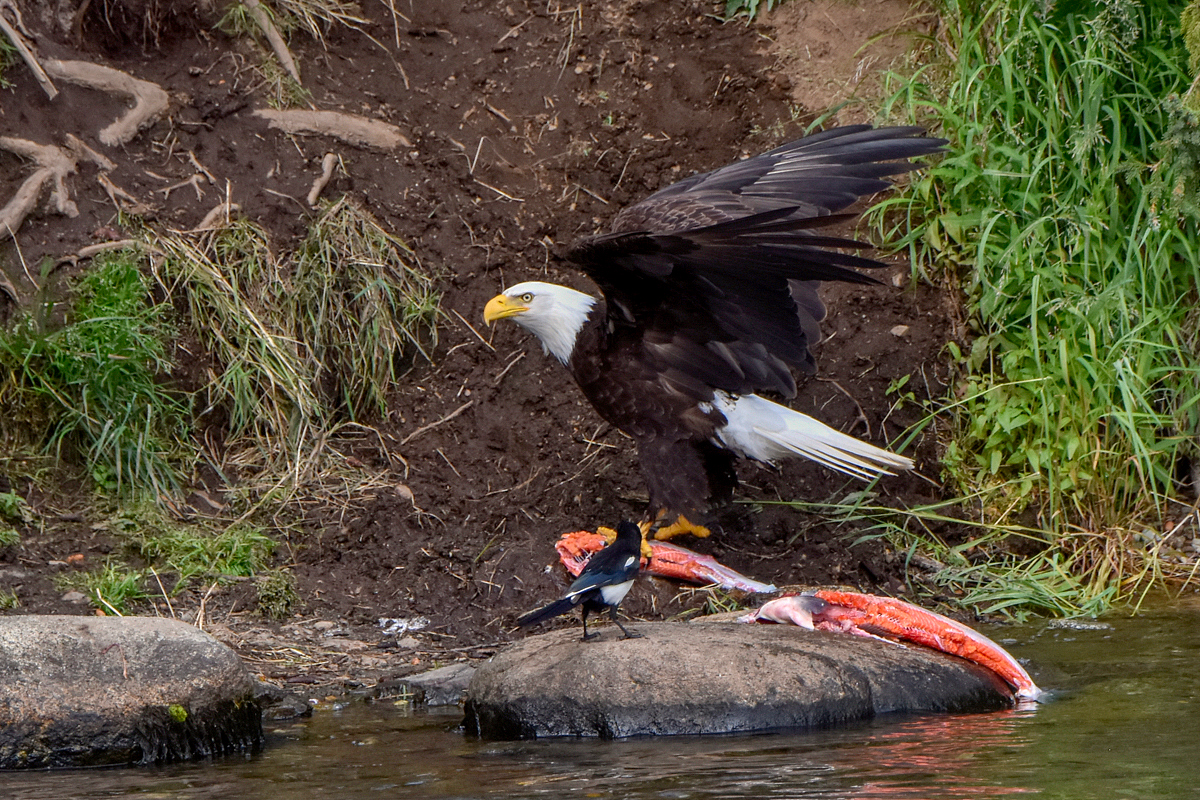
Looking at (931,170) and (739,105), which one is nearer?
(931,170)

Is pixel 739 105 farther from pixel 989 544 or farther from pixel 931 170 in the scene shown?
pixel 989 544

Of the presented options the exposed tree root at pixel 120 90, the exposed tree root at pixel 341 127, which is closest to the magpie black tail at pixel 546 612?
the exposed tree root at pixel 341 127

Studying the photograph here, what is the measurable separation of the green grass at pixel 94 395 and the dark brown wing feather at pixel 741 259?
74.9 inches

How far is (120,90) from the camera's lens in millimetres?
5695

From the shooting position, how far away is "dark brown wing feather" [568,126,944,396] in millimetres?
3732

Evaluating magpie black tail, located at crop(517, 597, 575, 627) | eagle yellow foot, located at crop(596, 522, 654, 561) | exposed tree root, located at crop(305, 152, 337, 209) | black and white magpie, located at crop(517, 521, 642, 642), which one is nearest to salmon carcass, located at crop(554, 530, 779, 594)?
eagle yellow foot, located at crop(596, 522, 654, 561)

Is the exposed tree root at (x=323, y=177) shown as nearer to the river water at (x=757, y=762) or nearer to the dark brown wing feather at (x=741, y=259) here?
the dark brown wing feather at (x=741, y=259)

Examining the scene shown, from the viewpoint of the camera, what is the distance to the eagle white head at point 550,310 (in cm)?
462

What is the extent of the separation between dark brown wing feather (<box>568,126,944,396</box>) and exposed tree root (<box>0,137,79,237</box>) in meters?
2.45

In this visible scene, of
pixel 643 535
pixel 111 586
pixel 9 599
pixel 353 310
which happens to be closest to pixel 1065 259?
pixel 643 535

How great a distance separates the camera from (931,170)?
5.39m

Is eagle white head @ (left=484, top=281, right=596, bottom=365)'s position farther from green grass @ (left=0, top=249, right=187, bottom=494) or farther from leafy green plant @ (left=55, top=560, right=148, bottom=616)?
leafy green plant @ (left=55, top=560, right=148, bottom=616)

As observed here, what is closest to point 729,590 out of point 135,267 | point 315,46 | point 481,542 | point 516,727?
point 481,542

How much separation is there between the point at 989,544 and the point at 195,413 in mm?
3238
